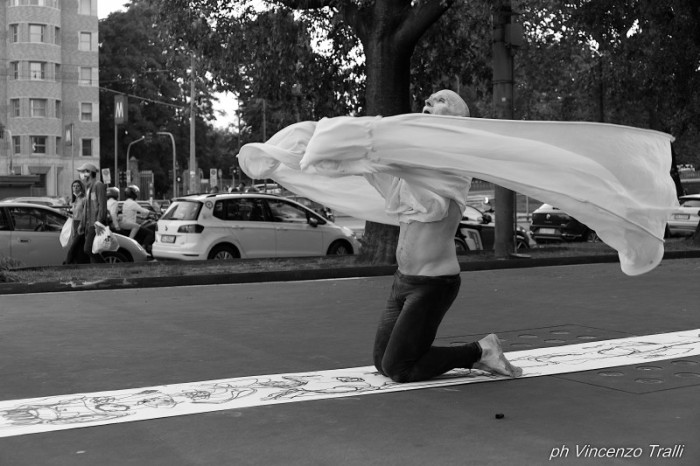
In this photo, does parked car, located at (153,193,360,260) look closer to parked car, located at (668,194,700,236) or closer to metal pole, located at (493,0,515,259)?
metal pole, located at (493,0,515,259)

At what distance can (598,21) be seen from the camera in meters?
21.4

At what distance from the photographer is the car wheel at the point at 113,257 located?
17.4 metres

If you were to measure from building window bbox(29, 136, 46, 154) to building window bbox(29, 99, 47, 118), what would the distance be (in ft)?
5.71

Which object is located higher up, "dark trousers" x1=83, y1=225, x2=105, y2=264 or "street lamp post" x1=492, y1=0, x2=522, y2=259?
"street lamp post" x1=492, y1=0, x2=522, y2=259

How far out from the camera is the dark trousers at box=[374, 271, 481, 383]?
6.57 m

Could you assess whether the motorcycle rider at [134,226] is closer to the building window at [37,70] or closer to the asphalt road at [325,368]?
the asphalt road at [325,368]

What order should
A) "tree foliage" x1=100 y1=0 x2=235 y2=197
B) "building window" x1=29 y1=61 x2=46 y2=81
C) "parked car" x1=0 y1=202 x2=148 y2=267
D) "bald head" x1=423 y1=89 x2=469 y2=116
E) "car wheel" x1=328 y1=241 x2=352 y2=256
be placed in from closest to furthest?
"bald head" x1=423 y1=89 x2=469 y2=116, "parked car" x1=0 y1=202 x2=148 y2=267, "car wheel" x1=328 y1=241 x2=352 y2=256, "building window" x1=29 y1=61 x2=46 y2=81, "tree foliage" x1=100 y1=0 x2=235 y2=197

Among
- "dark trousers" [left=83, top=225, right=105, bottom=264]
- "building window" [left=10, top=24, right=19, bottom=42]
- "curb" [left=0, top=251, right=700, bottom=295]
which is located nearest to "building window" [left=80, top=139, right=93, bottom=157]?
"building window" [left=10, top=24, right=19, bottom=42]

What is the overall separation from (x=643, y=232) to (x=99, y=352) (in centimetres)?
470

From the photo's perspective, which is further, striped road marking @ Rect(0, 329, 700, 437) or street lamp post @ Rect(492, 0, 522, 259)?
street lamp post @ Rect(492, 0, 522, 259)

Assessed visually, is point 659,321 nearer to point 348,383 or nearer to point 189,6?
point 348,383

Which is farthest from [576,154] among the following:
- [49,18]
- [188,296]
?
[49,18]

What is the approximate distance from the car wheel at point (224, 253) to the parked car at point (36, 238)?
127 cm

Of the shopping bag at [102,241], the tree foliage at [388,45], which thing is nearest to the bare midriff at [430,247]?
the tree foliage at [388,45]
